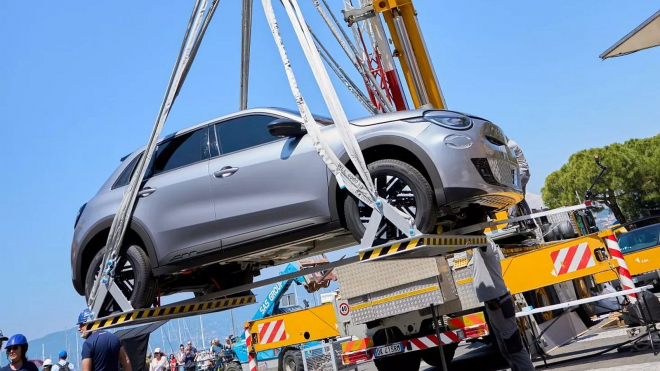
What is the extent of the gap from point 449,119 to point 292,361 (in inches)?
351

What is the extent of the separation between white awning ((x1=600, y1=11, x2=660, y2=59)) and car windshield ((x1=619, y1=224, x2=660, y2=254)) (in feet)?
33.5

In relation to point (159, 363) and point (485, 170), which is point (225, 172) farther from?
point (159, 363)

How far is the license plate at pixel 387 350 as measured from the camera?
7777mm

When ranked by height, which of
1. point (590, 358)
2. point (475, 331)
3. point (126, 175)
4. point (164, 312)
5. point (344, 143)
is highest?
point (126, 175)

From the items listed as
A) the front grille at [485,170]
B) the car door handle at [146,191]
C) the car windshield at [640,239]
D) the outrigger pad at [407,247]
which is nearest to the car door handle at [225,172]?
the car door handle at [146,191]

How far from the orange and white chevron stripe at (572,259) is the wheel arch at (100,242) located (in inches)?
191

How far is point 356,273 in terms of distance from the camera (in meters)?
7.86

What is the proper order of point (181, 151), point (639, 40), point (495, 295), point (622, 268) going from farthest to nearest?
point (622, 268) → point (495, 295) → point (181, 151) → point (639, 40)

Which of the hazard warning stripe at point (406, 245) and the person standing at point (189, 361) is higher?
the person standing at point (189, 361)

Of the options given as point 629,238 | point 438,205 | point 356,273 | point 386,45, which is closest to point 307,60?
point 438,205

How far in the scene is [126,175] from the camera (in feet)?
20.2

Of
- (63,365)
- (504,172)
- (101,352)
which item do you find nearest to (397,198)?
(504,172)

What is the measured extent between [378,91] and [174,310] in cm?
339

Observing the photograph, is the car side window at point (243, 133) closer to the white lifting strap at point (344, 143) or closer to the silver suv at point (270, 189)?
the silver suv at point (270, 189)
